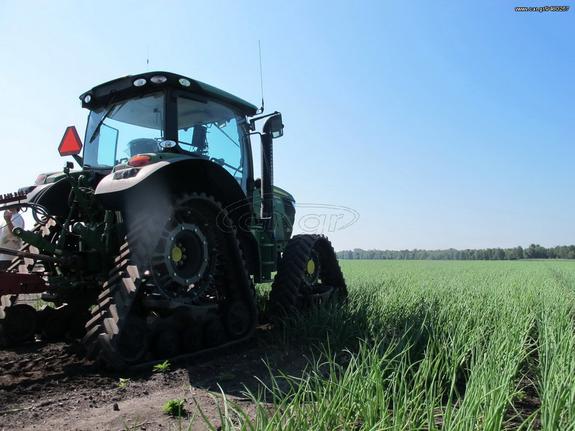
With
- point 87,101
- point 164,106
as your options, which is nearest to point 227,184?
point 164,106

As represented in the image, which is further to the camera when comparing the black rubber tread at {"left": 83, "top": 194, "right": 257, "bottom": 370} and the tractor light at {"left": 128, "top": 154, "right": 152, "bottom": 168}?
the tractor light at {"left": 128, "top": 154, "right": 152, "bottom": 168}

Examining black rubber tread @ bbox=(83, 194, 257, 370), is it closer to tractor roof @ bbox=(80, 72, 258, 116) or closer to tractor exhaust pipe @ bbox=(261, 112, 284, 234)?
tractor roof @ bbox=(80, 72, 258, 116)

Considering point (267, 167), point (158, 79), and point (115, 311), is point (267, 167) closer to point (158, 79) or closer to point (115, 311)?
point (158, 79)

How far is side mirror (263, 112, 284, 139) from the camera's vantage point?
468 centimetres

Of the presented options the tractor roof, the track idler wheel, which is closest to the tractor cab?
the tractor roof

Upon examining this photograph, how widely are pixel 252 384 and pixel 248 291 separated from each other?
117 centimetres

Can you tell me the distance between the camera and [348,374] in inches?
87.2

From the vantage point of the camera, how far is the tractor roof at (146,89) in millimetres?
3791

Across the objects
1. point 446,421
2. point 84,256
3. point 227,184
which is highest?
point 227,184

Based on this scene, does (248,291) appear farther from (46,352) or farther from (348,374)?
(348,374)

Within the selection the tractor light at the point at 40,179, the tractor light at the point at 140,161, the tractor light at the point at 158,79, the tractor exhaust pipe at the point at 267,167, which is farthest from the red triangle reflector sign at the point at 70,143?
the tractor exhaust pipe at the point at 267,167

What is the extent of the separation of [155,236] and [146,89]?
1385 mm

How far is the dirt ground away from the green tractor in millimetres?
206

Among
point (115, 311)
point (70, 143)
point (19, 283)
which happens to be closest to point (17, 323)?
point (19, 283)
